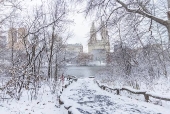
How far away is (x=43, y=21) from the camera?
932 inches

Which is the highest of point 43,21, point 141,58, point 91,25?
point 43,21

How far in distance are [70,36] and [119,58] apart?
400 inches

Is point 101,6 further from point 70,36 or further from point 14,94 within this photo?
point 70,36

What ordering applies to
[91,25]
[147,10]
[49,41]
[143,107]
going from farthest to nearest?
[49,41] → [91,25] → [147,10] → [143,107]

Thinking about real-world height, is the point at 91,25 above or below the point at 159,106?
above

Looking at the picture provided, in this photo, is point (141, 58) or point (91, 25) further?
point (141, 58)

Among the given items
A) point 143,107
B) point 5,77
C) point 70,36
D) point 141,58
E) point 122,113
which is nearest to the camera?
point 122,113

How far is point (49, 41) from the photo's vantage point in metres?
26.2

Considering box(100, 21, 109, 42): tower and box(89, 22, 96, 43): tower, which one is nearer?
box(100, 21, 109, 42): tower

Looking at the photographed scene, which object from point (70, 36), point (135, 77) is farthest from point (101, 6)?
point (70, 36)

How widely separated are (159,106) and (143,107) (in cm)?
68

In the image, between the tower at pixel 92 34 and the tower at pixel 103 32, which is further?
the tower at pixel 92 34

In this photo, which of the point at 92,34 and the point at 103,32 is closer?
the point at 103,32

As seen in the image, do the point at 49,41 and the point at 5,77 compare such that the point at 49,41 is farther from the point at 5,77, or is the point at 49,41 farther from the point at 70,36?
the point at 5,77
